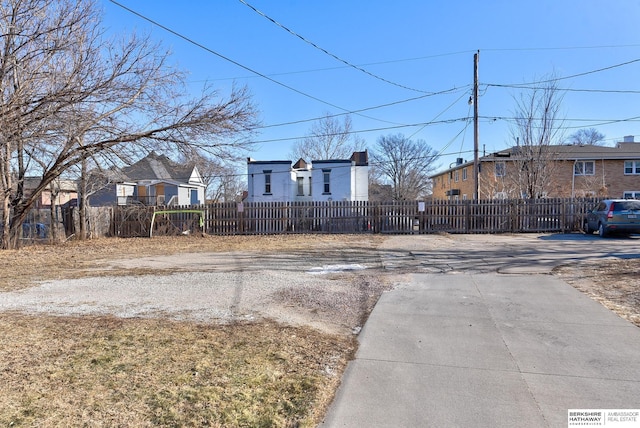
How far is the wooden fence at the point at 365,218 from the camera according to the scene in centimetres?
1819

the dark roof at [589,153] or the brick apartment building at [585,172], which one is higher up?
the dark roof at [589,153]

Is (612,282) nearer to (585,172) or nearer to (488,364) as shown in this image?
(488,364)

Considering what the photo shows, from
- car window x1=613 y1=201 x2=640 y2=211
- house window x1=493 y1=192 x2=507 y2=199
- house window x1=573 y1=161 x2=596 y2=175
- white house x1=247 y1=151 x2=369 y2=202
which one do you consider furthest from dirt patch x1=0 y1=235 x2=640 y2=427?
house window x1=573 y1=161 x2=596 y2=175

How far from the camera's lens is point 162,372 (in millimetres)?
3391

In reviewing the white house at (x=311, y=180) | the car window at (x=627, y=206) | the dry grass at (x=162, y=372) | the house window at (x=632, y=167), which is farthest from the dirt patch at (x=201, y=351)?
the house window at (x=632, y=167)

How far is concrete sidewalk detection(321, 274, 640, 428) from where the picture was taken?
281 cm

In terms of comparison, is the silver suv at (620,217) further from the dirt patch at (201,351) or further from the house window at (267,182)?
the house window at (267,182)

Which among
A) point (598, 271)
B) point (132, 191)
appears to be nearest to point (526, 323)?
point (598, 271)

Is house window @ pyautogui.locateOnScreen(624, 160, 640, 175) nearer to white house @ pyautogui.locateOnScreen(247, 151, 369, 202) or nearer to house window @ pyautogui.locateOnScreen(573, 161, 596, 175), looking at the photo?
house window @ pyautogui.locateOnScreen(573, 161, 596, 175)

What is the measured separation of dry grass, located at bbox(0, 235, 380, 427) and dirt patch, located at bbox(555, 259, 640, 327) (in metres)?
3.93

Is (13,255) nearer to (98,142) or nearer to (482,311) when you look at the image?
(98,142)

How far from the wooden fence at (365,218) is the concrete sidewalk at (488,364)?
1282cm

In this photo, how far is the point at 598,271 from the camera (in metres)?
7.92

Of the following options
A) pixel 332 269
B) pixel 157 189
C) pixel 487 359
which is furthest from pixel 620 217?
pixel 157 189
